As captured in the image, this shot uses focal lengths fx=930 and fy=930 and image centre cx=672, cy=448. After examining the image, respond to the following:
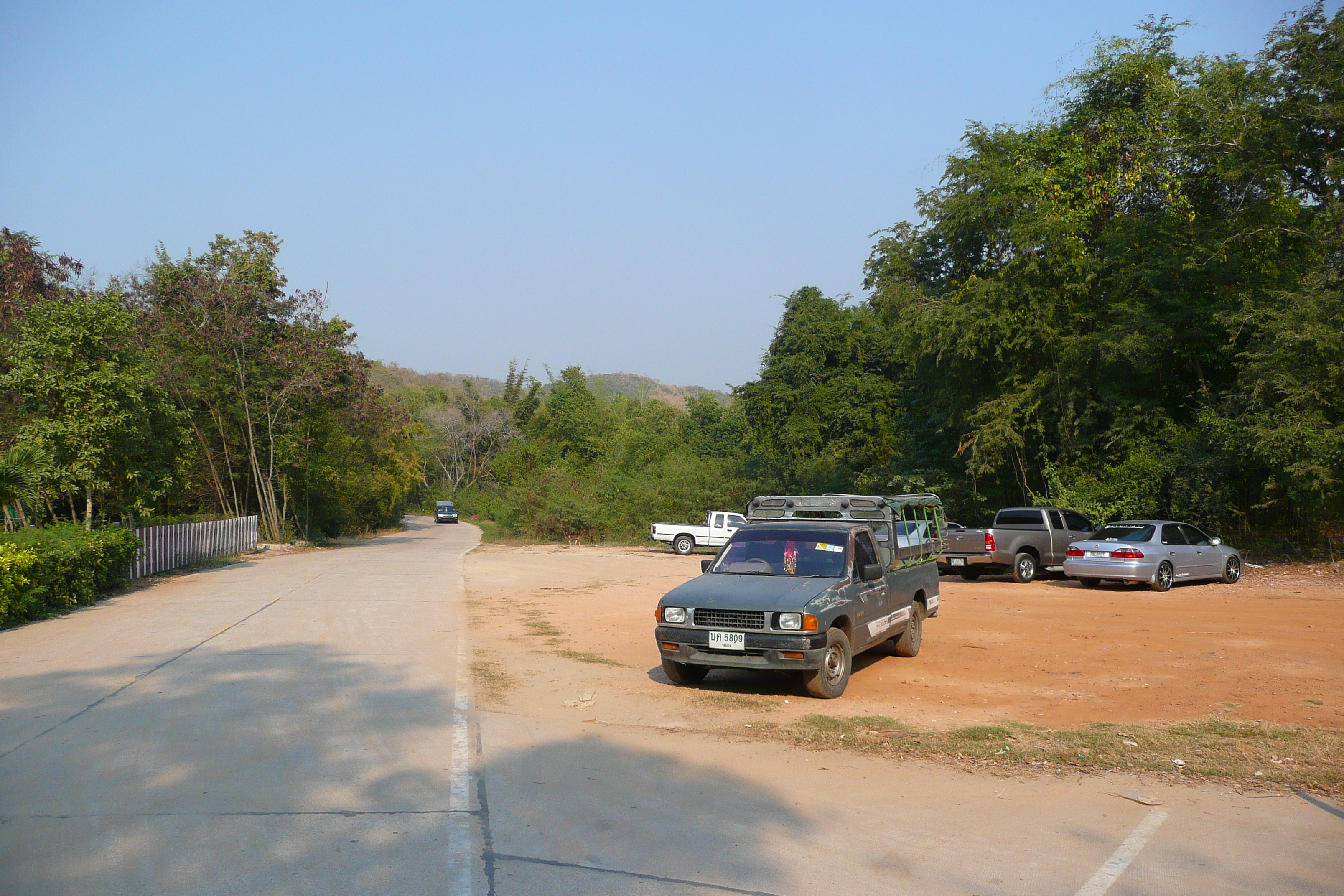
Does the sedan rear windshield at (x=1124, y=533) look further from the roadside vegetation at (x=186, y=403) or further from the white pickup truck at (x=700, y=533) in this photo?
the roadside vegetation at (x=186, y=403)

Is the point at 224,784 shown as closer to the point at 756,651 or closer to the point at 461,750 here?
the point at 461,750

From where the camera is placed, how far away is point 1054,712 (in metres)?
8.70

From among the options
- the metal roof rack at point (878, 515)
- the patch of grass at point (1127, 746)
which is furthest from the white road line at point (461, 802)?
the metal roof rack at point (878, 515)

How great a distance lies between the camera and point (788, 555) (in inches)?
402

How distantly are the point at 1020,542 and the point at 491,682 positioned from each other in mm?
15599

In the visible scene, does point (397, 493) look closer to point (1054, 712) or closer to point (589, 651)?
point (589, 651)

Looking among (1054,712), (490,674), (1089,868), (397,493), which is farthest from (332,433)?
(1089,868)

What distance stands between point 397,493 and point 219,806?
2281 inches

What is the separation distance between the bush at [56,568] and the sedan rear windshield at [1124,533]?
19547 millimetres

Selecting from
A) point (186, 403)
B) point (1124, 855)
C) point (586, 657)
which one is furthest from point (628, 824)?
point (186, 403)

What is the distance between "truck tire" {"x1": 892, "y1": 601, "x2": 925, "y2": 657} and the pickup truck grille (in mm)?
3240

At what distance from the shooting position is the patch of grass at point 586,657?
449 inches

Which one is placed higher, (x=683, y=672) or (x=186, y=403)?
(x=186, y=403)

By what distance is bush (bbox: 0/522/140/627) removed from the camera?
46.4 feet
